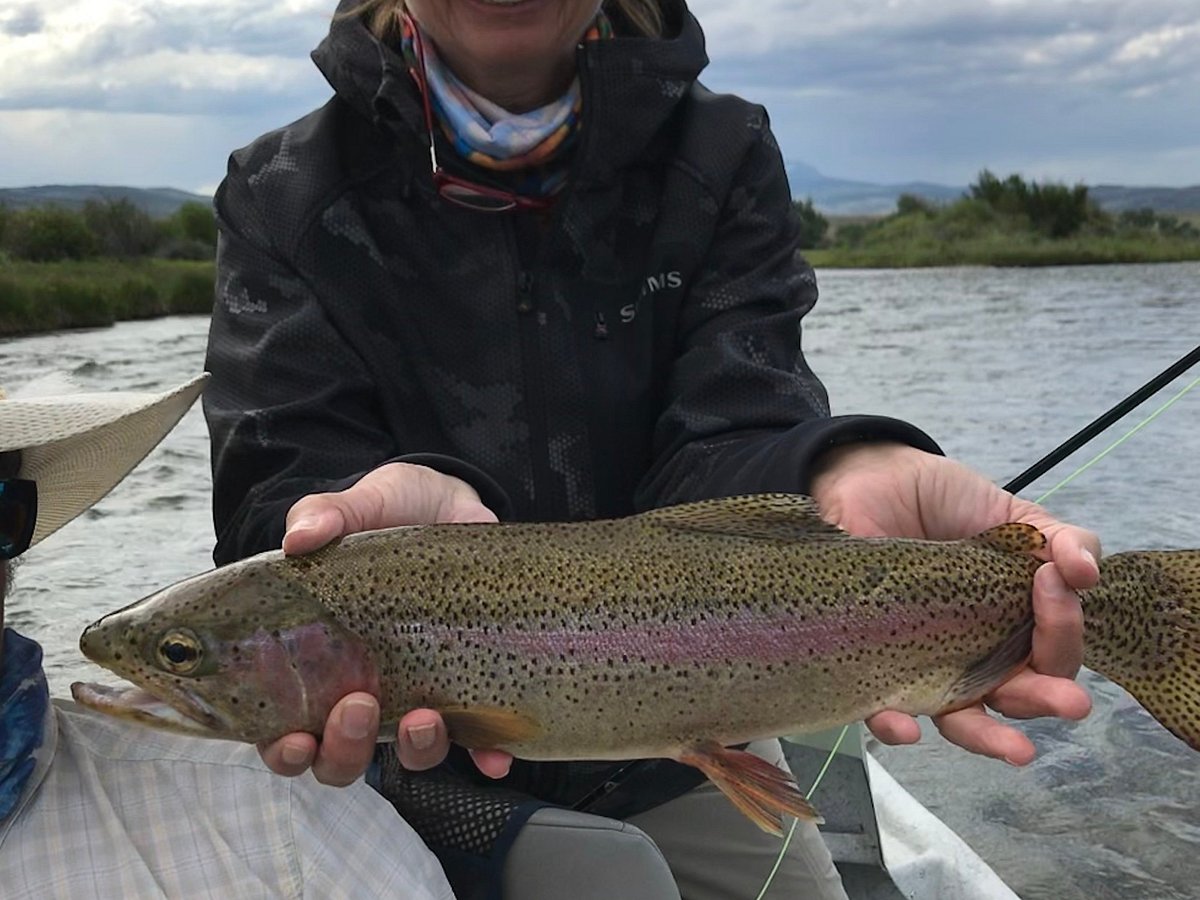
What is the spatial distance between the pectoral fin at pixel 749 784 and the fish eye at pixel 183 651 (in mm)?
830

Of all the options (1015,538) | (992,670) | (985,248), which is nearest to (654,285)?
(1015,538)

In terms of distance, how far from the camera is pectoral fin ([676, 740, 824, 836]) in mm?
2186

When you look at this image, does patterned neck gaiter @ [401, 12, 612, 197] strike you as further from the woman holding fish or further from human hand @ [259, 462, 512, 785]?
human hand @ [259, 462, 512, 785]

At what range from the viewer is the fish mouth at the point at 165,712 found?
6.73 ft

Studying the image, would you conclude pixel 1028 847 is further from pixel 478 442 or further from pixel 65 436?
pixel 65 436

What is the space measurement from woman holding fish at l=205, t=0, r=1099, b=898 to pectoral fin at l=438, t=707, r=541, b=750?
0.51 m

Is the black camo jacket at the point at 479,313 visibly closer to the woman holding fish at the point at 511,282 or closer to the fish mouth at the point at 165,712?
the woman holding fish at the point at 511,282

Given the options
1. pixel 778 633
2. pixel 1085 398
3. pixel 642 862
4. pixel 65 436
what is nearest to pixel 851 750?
pixel 642 862

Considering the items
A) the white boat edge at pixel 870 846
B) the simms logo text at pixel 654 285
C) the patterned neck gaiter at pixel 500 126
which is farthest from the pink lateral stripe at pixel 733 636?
the white boat edge at pixel 870 846

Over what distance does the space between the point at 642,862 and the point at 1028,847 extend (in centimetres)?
246

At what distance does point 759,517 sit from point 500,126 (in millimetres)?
1028

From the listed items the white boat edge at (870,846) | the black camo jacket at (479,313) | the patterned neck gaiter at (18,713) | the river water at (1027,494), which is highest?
the black camo jacket at (479,313)

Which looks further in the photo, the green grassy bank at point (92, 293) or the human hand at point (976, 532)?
the green grassy bank at point (92, 293)

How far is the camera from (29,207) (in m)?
37.3
